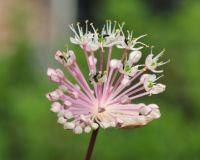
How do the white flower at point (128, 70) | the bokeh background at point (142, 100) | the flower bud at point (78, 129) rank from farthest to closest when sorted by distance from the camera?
the bokeh background at point (142, 100) → the white flower at point (128, 70) → the flower bud at point (78, 129)

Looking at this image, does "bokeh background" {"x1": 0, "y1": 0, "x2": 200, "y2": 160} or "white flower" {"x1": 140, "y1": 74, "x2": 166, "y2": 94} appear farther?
"bokeh background" {"x1": 0, "y1": 0, "x2": 200, "y2": 160}

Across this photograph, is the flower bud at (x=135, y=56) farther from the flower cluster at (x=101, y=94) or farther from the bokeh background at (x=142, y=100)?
the bokeh background at (x=142, y=100)

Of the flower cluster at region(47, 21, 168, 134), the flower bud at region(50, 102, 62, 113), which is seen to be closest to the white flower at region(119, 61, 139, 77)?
the flower cluster at region(47, 21, 168, 134)

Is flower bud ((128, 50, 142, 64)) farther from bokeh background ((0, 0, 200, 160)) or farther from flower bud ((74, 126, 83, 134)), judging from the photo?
bokeh background ((0, 0, 200, 160))

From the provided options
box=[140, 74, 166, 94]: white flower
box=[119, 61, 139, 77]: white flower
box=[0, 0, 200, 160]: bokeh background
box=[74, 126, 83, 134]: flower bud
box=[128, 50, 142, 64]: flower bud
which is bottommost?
box=[0, 0, 200, 160]: bokeh background

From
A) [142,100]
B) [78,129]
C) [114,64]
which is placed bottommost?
[142,100]

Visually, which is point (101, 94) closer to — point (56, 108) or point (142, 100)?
point (56, 108)

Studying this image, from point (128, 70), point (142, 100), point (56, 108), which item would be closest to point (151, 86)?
point (128, 70)

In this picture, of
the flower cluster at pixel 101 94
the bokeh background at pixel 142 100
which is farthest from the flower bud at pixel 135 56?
the bokeh background at pixel 142 100

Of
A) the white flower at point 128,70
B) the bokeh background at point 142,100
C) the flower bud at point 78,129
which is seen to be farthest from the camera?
the bokeh background at point 142,100
